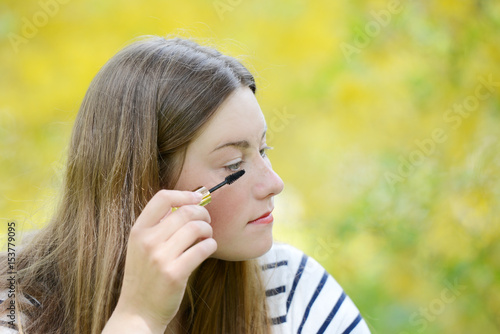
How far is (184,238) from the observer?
0.98 m

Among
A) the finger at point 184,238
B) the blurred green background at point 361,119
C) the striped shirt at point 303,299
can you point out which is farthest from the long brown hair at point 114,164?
the blurred green background at point 361,119

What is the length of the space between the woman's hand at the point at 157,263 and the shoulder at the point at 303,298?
50cm

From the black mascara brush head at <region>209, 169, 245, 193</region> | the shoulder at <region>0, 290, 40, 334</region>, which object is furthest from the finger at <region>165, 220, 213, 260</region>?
the shoulder at <region>0, 290, 40, 334</region>

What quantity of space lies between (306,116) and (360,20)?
0.54 m

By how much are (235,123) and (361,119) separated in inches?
59.4

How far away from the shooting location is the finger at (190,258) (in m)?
0.96

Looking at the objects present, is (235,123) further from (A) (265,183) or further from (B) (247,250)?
(B) (247,250)

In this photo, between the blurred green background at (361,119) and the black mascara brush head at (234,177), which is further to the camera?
the blurred green background at (361,119)

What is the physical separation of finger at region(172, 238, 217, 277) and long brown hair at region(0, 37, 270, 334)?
0.23 metres

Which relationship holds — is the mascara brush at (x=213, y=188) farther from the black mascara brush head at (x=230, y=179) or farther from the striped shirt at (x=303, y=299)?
the striped shirt at (x=303, y=299)

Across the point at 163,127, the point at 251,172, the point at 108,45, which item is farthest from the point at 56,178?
the point at 108,45

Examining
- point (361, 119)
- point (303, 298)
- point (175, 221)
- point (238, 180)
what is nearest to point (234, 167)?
point (238, 180)

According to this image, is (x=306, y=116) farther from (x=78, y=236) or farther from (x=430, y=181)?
(x=78, y=236)

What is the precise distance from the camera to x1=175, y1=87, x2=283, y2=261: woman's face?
3.83ft
